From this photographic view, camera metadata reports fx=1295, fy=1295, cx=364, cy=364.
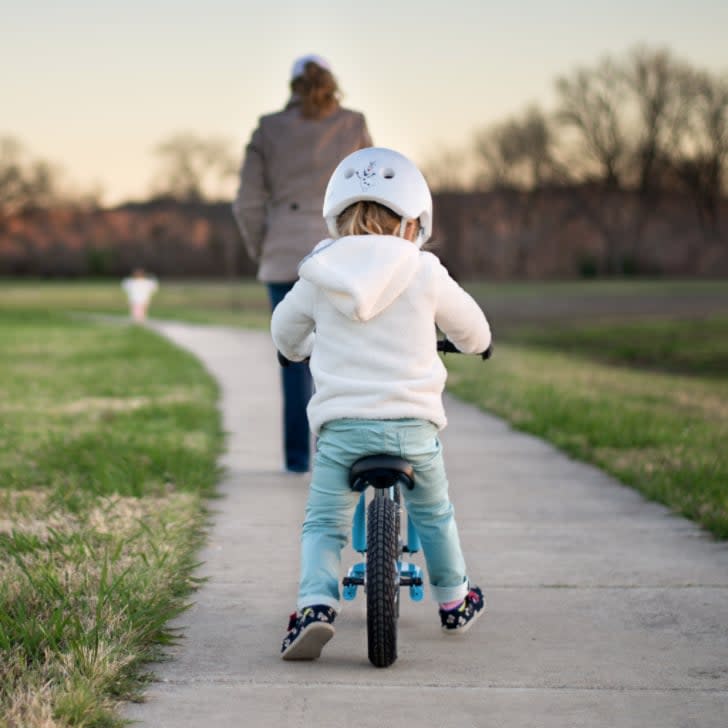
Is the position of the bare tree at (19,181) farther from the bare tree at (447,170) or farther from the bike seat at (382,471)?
the bike seat at (382,471)

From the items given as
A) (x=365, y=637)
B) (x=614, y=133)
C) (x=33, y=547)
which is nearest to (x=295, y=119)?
(x=33, y=547)

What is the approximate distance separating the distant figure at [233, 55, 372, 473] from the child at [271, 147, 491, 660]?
2.75 metres

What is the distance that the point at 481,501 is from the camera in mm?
6781

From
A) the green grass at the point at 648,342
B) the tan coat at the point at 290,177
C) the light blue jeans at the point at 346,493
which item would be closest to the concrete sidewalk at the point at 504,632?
the light blue jeans at the point at 346,493

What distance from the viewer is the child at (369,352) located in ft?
12.9

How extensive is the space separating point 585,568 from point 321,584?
1670mm

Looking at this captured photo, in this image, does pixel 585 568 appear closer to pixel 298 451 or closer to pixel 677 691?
pixel 677 691

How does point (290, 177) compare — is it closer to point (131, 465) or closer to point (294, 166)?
point (294, 166)

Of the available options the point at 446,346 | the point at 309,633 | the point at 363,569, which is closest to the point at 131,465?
the point at 363,569

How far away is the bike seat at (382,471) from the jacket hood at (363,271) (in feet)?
1.42

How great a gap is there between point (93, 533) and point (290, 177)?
235 centimetres

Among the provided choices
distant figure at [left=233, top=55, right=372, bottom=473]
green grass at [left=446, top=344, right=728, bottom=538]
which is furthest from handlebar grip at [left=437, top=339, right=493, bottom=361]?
distant figure at [left=233, top=55, right=372, bottom=473]

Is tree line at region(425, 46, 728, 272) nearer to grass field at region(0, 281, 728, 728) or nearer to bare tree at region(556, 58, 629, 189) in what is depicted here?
bare tree at region(556, 58, 629, 189)

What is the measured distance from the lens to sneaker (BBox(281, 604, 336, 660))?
387cm
